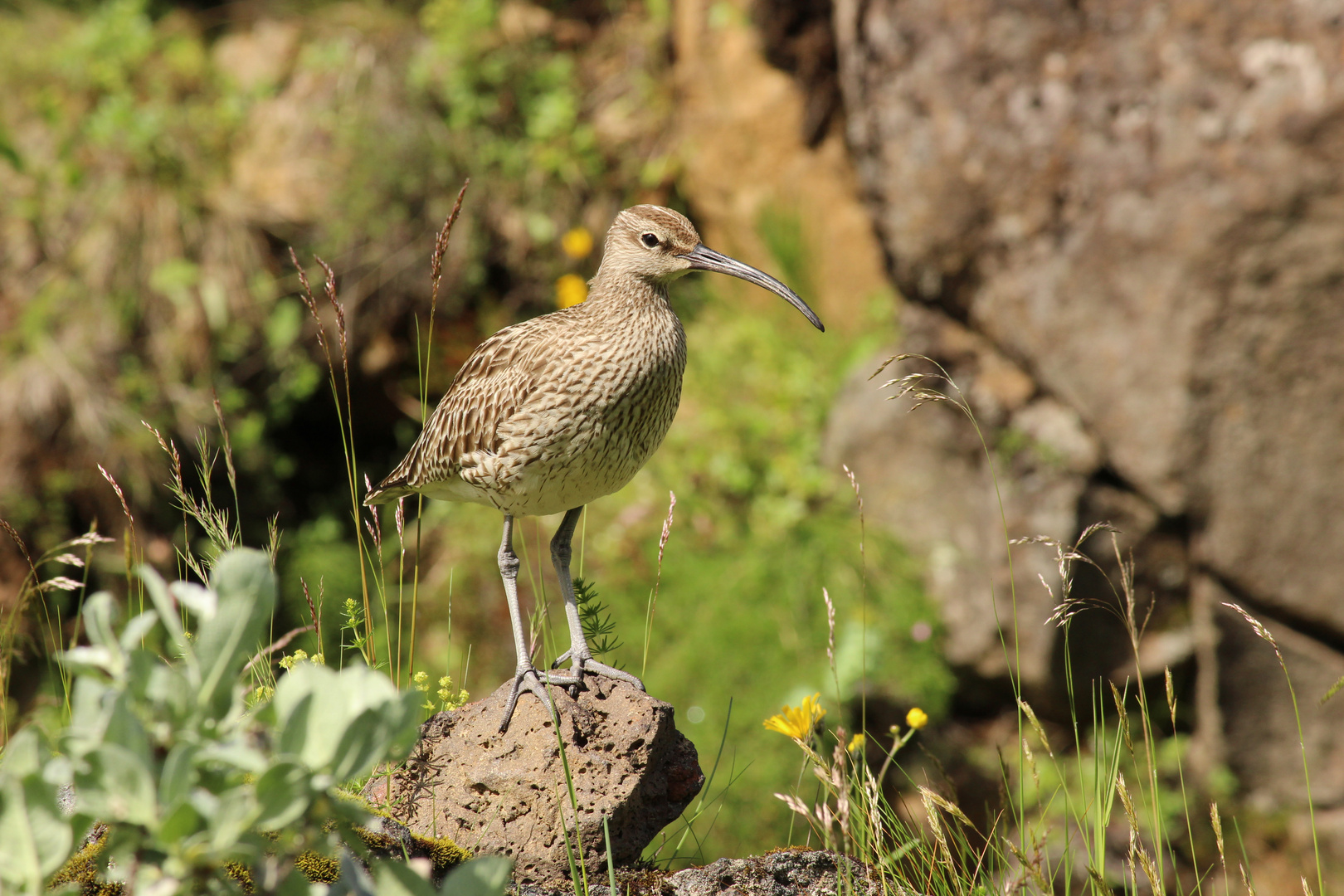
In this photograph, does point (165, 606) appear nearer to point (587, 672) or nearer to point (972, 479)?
point (587, 672)

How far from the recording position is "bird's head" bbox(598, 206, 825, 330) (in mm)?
3900

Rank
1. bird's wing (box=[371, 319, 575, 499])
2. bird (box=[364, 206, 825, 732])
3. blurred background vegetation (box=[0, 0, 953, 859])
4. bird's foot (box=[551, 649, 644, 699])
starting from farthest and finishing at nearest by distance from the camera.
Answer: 1. blurred background vegetation (box=[0, 0, 953, 859])
2. bird's wing (box=[371, 319, 575, 499])
3. bird (box=[364, 206, 825, 732])
4. bird's foot (box=[551, 649, 644, 699])

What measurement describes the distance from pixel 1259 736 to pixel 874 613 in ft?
7.71

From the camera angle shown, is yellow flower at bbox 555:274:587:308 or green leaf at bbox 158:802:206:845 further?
yellow flower at bbox 555:274:587:308

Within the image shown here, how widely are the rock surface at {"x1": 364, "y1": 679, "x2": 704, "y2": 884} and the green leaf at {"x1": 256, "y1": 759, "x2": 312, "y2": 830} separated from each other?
1.56 meters

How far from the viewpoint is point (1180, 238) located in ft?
19.4

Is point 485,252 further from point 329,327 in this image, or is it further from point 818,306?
point 818,306

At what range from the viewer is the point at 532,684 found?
3.29m

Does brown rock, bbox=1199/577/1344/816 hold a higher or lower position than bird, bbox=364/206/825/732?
lower

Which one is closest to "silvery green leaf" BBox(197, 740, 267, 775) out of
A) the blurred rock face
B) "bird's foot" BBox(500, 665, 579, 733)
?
"bird's foot" BBox(500, 665, 579, 733)

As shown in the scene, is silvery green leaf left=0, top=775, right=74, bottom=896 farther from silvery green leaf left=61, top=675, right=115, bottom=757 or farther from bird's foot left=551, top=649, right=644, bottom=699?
bird's foot left=551, top=649, right=644, bottom=699

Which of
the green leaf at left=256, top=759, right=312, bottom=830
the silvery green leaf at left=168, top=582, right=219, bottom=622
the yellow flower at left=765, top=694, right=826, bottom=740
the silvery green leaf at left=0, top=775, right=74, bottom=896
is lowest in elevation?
the yellow flower at left=765, top=694, right=826, bottom=740

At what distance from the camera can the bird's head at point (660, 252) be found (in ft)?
12.8

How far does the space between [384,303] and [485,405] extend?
480 cm
